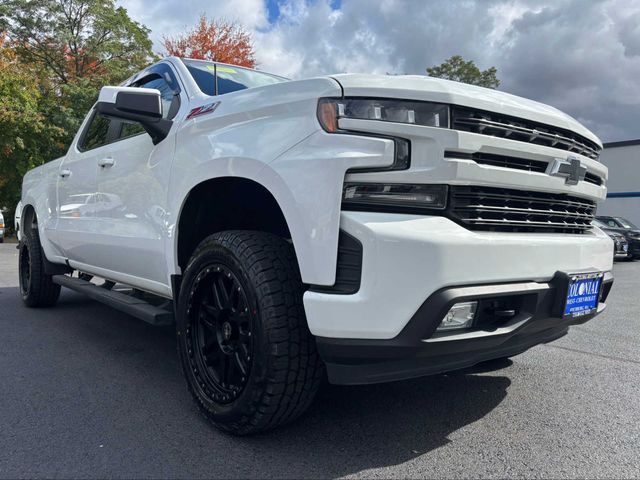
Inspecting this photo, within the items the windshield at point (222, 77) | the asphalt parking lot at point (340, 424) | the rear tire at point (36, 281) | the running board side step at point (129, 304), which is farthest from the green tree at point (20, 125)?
the windshield at point (222, 77)

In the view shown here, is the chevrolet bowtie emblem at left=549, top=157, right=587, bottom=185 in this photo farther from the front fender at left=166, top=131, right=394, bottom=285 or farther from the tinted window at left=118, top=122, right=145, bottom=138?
the tinted window at left=118, top=122, right=145, bottom=138

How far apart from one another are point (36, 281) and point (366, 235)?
4.59 metres

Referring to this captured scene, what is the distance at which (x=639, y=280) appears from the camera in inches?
397

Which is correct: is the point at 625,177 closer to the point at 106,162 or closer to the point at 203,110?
the point at 106,162

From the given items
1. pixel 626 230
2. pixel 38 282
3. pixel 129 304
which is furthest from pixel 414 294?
pixel 626 230

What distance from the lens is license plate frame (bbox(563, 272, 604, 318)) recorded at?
2227mm

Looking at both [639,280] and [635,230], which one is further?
[635,230]

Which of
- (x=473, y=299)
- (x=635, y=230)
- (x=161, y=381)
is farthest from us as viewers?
(x=635, y=230)

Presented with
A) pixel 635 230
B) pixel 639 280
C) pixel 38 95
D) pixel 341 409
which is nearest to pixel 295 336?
pixel 341 409

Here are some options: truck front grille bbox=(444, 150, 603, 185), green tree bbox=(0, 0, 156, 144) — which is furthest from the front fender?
green tree bbox=(0, 0, 156, 144)

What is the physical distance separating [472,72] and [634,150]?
10026 millimetres

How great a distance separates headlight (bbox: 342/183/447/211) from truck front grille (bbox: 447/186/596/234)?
126 mm

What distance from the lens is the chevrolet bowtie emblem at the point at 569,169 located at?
2320mm

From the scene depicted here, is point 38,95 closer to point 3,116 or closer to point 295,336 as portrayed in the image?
point 3,116
